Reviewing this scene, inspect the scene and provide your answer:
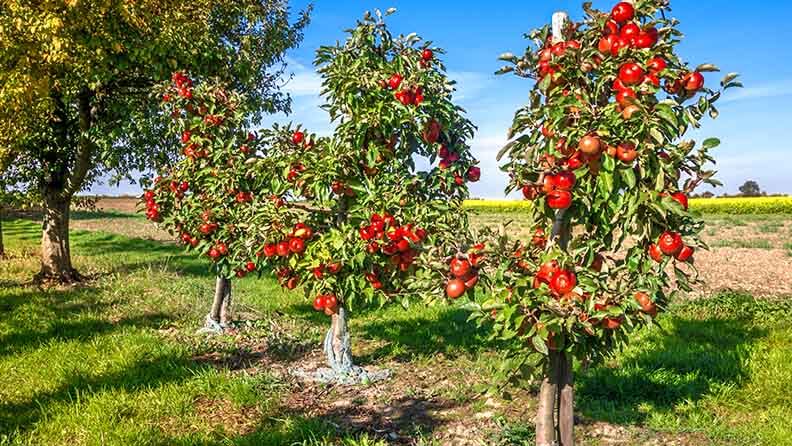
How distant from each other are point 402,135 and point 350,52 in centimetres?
111

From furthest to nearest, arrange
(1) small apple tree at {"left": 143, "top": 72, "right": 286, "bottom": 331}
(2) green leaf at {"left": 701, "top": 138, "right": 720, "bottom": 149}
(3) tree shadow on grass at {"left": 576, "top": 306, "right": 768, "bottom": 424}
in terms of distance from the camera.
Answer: (1) small apple tree at {"left": 143, "top": 72, "right": 286, "bottom": 331}
(3) tree shadow on grass at {"left": 576, "top": 306, "right": 768, "bottom": 424}
(2) green leaf at {"left": 701, "top": 138, "right": 720, "bottom": 149}

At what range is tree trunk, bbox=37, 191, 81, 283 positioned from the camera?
1253 centimetres

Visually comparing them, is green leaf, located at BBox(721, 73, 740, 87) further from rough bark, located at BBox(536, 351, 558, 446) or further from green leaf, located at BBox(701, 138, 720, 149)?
rough bark, located at BBox(536, 351, 558, 446)

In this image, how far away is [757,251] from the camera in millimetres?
18188

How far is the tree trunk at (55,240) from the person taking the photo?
12531 mm

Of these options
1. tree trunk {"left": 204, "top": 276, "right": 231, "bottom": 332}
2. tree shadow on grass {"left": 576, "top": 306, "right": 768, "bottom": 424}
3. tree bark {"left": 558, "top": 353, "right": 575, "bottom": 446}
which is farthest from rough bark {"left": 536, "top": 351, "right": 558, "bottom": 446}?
tree trunk {"left": 204, "top": 276, "right": 231, "bottom": 332}

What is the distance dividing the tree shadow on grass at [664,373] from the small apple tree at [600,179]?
214 cm

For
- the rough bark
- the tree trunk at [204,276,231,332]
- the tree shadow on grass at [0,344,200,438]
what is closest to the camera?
the rough bark

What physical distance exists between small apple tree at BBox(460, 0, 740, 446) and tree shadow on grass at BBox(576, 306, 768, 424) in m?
2.14

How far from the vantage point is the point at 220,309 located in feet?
28.8

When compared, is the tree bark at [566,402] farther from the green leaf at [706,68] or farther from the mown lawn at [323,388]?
the green leaf at [706,68]

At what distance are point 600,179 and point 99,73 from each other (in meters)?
9.86

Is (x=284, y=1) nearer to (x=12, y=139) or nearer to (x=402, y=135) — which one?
(x=12, y=139)

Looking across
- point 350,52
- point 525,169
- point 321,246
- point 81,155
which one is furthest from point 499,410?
point 81,155
